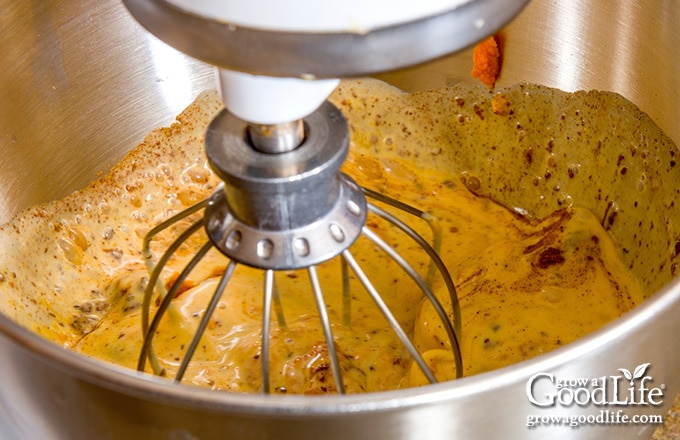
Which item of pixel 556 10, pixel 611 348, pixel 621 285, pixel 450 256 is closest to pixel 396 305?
pixel 450 256

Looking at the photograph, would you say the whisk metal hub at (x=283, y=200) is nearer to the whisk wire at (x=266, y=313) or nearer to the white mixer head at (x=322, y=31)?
the whisk wire at (x=266, y=313)

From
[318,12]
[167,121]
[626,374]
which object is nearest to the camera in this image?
[318,12]

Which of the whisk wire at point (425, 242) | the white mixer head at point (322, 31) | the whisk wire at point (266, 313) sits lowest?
the whisk wire at point (425, 242)

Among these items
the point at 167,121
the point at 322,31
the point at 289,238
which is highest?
the point at 322,31

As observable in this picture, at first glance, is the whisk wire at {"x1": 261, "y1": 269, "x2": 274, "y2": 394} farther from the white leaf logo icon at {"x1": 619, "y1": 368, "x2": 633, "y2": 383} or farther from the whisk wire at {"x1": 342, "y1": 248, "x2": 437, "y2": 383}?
the white leaf logo icon at {"x1": 619, "y1": 368, "x2": 633, "y2": 383}

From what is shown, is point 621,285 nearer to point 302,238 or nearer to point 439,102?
point 439,102

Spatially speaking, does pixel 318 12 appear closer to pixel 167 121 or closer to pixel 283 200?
pixel 283 200

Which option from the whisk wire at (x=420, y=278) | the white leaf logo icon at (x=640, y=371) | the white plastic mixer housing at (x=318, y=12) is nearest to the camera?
the white plastic mixer housing at (x=318, y=12)

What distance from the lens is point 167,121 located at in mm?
928

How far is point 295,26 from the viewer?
0.36 meters

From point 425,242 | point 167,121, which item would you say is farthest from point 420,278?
point 167,121

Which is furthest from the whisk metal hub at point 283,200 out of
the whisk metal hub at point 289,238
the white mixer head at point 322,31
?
the white mixer head at point 322,31

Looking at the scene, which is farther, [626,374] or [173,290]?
[173,290]

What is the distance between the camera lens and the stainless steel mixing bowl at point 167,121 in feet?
1.27
